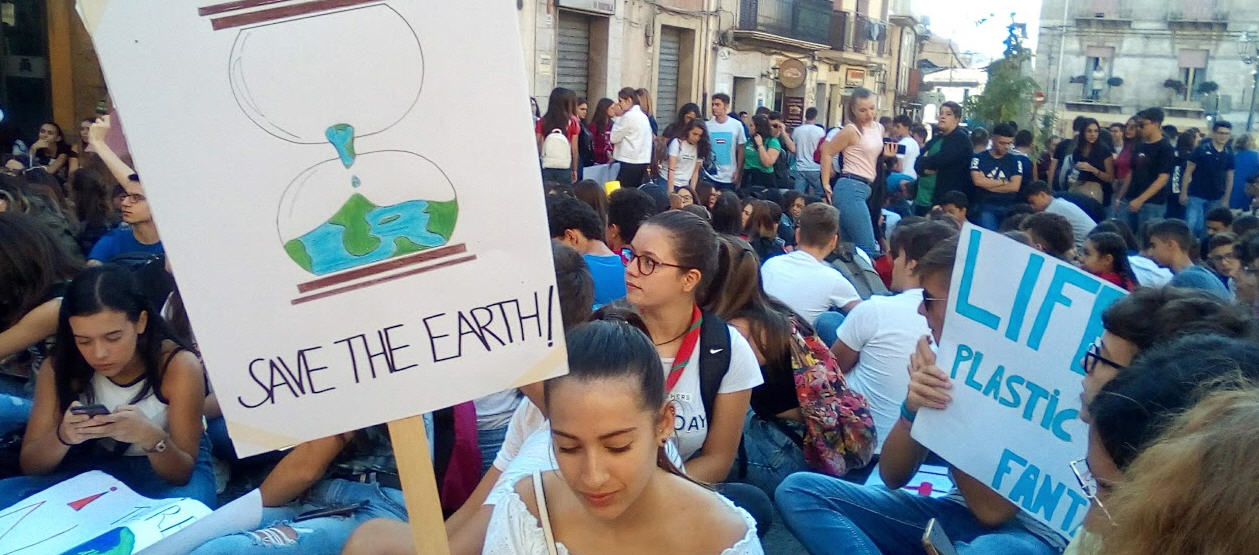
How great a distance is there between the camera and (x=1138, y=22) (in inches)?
1555

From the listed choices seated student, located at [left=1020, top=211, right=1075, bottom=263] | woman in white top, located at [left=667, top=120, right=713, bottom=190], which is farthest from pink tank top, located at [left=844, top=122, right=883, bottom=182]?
seated student, located at [left=1020, top=211, right=1075, bottom=263]

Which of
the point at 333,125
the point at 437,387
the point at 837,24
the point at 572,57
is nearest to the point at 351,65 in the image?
the point at 333,125

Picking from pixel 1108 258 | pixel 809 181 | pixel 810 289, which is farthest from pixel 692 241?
pixel 809 181

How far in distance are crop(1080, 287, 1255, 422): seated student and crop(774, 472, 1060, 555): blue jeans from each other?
0.69 meters

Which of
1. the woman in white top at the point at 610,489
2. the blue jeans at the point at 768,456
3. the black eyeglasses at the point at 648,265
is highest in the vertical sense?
the black eyeglasses at the point at 648,265

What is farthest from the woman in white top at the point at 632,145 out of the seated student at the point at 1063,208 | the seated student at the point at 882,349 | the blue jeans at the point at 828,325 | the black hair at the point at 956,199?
the seated student at the point at 882,349

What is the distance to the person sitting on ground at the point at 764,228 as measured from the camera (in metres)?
5.84

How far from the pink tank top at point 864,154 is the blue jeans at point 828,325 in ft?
12.8

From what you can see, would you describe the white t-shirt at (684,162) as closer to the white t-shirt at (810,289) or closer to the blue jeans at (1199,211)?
the white t-shirt at (810,289)

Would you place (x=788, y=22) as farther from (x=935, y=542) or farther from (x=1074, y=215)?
(x=935, y=542)

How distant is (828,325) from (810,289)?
27 cm

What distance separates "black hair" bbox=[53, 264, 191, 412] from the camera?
9.33 ft

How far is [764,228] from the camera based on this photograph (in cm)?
588

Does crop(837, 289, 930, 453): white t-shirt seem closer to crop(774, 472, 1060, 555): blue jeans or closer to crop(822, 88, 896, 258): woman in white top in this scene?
crop(774, 472, 1060, 555): blue jeans
